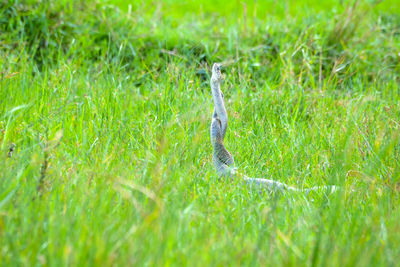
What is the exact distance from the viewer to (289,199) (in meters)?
2.71

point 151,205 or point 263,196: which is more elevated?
point 151,205

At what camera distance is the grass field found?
1900 millimetres

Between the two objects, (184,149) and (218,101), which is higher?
(218,101)

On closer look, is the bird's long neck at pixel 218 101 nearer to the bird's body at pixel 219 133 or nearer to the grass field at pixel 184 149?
the bird's body at pixel 219 133

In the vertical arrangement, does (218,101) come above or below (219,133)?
above

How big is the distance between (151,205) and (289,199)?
2.97ft

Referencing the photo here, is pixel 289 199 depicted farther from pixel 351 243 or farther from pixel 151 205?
pixel 151 205

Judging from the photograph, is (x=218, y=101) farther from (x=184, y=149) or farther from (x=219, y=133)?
(x=184, y=149)

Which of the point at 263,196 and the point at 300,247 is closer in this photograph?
the point at 300,247

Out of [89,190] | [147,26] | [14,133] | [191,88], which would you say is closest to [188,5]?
[147,26]

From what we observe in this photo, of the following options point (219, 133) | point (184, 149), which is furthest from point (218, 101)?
point (184, 149)

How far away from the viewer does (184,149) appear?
3.09 meters

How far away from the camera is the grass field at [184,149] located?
190 centimetres

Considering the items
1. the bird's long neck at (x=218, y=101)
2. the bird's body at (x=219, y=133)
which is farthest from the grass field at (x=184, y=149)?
the bird's long neck at (x=218, y=101)
